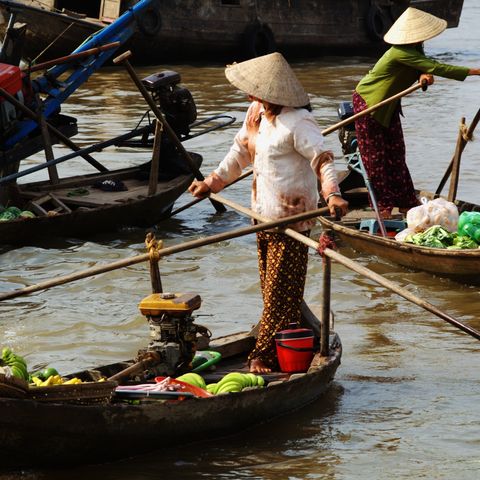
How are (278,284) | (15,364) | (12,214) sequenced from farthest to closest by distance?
(12,214) → (278,284) → (15,364)

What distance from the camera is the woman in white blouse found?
544cm

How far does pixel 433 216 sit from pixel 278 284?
Answer: 269cm

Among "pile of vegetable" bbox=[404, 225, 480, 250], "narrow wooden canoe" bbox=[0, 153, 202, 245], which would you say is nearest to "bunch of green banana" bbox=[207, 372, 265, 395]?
"pile of vegetable" bbox=[404, 225, 480, 250]

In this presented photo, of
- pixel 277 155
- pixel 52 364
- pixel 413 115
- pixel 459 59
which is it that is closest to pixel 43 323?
pixel 52 364

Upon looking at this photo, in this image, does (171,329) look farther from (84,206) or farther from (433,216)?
(84,206)

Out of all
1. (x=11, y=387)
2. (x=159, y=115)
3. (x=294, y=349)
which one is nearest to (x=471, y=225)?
(x=159, y=115)

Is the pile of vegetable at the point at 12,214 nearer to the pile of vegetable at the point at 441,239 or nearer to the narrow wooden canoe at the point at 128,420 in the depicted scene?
the pile of vegetable at the point at 441,239

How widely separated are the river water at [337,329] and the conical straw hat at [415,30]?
61.3 inches

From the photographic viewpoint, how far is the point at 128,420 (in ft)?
16.1

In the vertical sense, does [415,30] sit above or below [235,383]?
above

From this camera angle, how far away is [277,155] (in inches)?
218

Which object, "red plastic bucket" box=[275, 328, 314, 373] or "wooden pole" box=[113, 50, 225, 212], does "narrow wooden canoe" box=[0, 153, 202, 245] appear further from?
"red plastic bucket" box=[275, 328, 314, 373]

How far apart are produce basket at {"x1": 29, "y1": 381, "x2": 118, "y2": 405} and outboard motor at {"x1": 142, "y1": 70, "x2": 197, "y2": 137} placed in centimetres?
471

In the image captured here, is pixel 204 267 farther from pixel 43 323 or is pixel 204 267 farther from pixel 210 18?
pixel 210 18
